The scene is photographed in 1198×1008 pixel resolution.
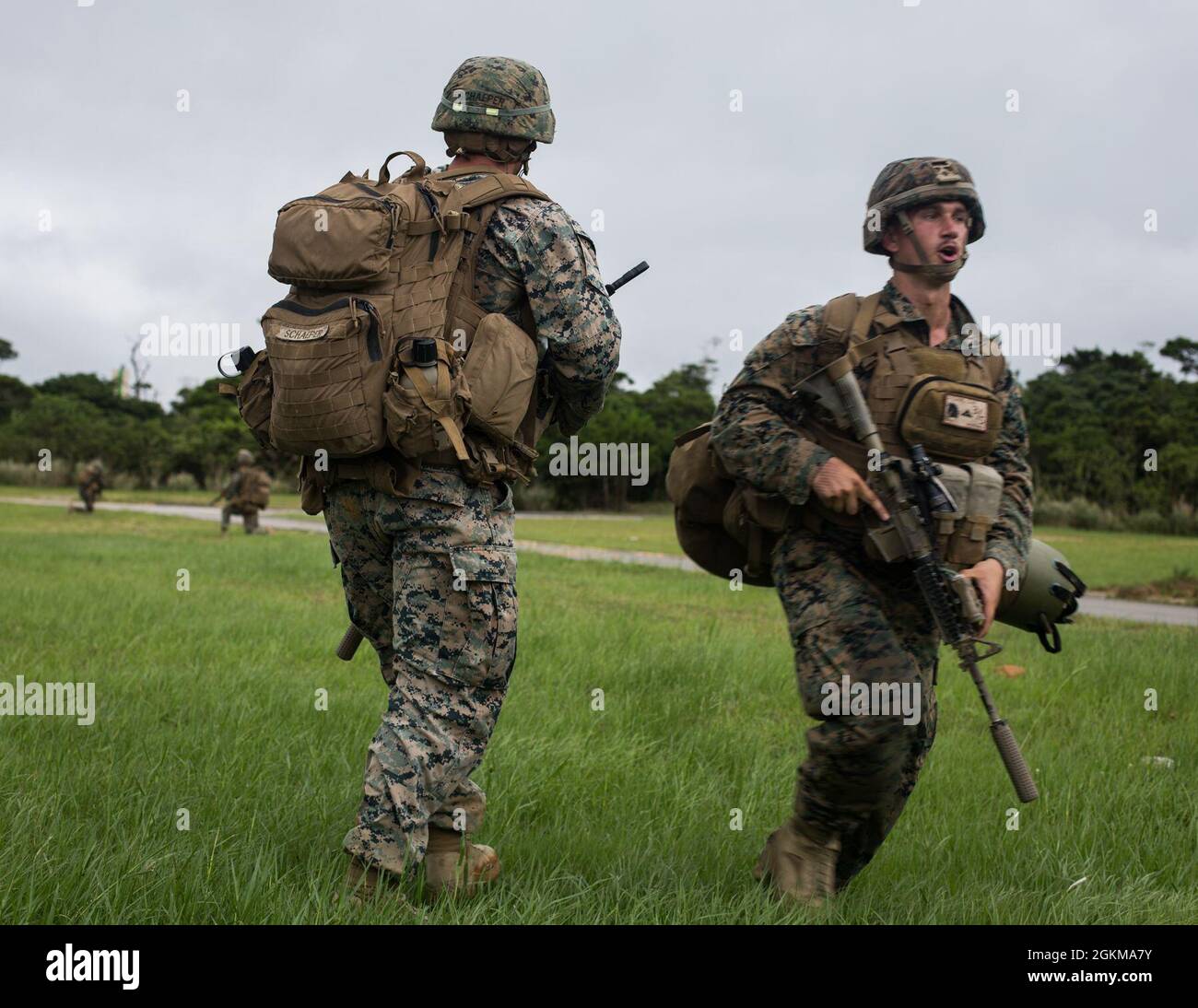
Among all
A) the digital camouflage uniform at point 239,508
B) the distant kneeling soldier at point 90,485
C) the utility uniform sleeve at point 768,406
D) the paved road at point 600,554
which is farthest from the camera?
the distant kneeling soldier at point 90,485

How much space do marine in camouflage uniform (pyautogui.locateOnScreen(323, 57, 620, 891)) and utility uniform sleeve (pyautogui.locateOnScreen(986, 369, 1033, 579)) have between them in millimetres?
1265

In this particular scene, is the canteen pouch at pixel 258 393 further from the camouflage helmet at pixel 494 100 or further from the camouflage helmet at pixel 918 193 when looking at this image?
the camouflage helmet at pixel 918 193

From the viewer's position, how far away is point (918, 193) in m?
3.70

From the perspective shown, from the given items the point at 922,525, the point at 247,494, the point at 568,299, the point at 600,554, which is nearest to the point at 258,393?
the point at 568,299

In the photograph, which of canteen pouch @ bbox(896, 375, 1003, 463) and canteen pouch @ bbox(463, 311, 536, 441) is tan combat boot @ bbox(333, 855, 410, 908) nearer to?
canteen pouch @ bbox(463, 311, 536, 441)

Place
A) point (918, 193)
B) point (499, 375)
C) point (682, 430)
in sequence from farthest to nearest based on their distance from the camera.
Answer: point (682, 430) → point (918, 193) → point (499, 375)

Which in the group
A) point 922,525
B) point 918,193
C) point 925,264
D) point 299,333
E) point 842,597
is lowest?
point 842,597

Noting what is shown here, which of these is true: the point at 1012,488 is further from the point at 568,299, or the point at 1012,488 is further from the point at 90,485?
the point at 90,485

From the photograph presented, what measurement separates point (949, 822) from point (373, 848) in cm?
223

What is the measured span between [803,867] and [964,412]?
1.40 metres

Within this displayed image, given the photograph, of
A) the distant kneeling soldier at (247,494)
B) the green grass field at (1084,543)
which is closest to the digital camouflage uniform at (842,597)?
the green grass field at (1084,543)

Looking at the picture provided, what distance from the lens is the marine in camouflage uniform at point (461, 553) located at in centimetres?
324

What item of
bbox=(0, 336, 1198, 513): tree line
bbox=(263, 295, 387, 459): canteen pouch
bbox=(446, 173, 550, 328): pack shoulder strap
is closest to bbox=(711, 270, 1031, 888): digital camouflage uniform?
bbox=(446, 173, 550, 328): pack shoulder strap

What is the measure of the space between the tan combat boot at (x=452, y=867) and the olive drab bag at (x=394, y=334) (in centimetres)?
104
